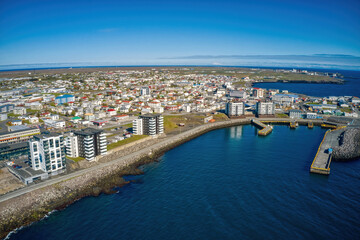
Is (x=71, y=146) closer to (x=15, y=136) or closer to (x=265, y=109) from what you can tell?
(x=15, y=136)

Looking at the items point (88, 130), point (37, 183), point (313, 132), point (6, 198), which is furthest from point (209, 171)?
point (313, 132)

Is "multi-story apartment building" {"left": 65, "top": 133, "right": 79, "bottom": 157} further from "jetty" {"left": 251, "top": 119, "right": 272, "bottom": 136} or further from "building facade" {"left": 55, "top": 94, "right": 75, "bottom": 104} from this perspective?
"building facade" {"left": 55, "top": 94, "right": 75, "bottom": 104}

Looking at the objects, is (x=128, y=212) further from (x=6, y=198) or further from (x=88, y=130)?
(x=88, y=130)

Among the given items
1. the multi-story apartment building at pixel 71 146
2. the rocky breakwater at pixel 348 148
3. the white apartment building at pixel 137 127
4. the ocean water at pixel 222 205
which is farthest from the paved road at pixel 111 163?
the rocky breakwater at pixel 348 148

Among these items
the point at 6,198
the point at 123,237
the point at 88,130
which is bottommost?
the point at 123,237

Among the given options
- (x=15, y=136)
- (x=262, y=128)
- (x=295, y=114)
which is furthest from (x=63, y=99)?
(x=295, y=114)

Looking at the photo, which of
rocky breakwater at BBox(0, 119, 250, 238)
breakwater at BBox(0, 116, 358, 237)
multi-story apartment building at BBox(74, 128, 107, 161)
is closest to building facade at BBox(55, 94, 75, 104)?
multi-story apartment building at BBox(74, 128, 107, 161)

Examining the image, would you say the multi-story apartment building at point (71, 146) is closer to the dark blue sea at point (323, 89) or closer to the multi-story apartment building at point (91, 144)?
the multi-story apartment building at point (91, 144)
